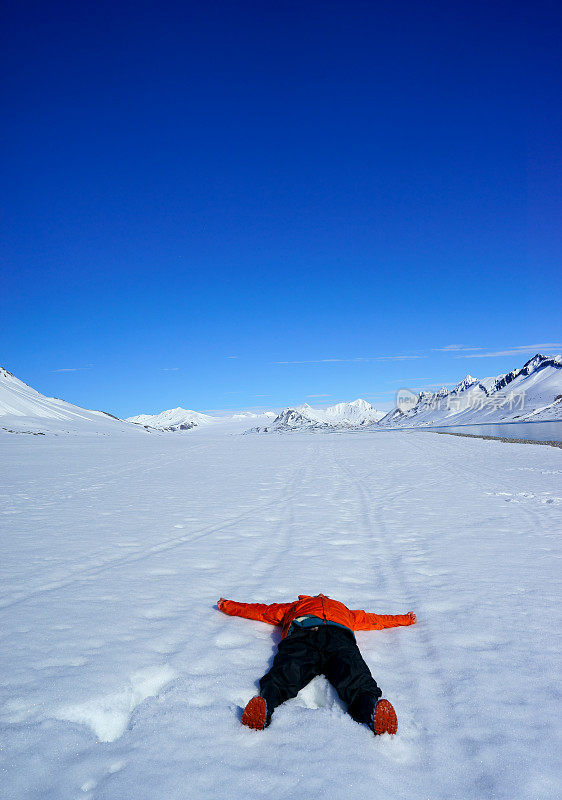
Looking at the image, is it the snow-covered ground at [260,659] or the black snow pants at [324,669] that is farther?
the black snow pants at [324,669]

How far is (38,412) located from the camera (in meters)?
94.0

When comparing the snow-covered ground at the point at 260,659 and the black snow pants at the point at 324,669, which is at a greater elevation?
the black snow pants at the point at 324,669

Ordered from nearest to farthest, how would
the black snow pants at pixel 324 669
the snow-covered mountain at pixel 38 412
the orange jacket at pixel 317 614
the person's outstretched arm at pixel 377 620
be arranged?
the black snow pants at pixel 324 669
the orange jacket at pixel 317 614
the person's outstretched arm at pixel 377 620
the snow-covered mountain at pixel 38 412

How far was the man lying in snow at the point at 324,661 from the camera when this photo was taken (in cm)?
305

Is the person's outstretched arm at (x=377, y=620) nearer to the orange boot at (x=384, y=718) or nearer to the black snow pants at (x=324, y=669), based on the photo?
the black snow pants at (x=324, y=669)

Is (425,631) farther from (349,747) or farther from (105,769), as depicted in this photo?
(105,769)

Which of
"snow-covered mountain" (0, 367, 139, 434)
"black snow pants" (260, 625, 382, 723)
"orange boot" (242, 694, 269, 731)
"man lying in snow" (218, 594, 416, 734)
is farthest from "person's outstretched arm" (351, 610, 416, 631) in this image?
"snow-covered mountain" (0, 367, 139, 434)

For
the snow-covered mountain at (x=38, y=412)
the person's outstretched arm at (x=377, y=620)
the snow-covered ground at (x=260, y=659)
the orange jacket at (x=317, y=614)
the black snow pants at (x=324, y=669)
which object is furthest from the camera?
the snow-covered mountain at (x=38, y=412)

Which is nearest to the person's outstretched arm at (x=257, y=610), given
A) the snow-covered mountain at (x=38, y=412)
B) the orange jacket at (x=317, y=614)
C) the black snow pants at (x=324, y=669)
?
the orange jacket at (x=317, y=614)

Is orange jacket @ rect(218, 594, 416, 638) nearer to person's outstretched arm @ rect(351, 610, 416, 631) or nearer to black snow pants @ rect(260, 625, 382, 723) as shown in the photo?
person's outstretched arm @ rect(351, 610, 416, 631)

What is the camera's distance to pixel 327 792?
2.52 m

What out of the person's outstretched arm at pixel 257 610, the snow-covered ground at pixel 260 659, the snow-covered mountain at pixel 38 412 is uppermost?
the snow-covered mountain at pixel 38 412

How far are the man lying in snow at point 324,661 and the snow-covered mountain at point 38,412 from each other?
241 ft

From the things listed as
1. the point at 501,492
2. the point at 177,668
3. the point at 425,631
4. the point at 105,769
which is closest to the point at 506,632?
the point at 425,631
